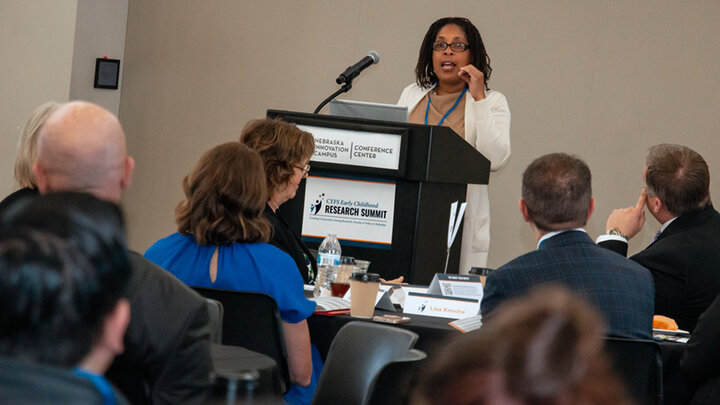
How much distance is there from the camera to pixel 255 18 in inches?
262

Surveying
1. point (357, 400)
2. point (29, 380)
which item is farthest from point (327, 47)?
point (29, 380)

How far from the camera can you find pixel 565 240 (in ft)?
7.63

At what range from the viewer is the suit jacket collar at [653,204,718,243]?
3.27 meters

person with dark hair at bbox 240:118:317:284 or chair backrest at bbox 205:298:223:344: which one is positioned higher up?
person with dark hair at bbox 240:118:317:284

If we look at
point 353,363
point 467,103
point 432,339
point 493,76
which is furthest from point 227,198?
point 493,76

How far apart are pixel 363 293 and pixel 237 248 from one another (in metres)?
0.41

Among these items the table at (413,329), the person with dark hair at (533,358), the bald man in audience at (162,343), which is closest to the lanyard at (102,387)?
the person with dark hair at (533,358)

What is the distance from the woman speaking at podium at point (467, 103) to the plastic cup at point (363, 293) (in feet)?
5.83

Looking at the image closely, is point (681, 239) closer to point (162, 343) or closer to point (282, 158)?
point (282, 158)

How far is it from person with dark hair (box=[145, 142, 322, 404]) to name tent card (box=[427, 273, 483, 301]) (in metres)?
0.58

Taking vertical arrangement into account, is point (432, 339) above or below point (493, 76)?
below

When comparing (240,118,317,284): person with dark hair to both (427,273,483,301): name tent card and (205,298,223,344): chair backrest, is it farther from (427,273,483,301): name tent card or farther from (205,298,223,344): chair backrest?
(205,298,223,344): chair backrest

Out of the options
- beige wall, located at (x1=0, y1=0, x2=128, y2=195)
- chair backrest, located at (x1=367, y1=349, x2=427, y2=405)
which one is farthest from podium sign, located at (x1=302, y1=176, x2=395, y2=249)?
beige wall, located at (x1=0, y1=0, x2=128, y2=195)

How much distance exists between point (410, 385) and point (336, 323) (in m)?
0.65
